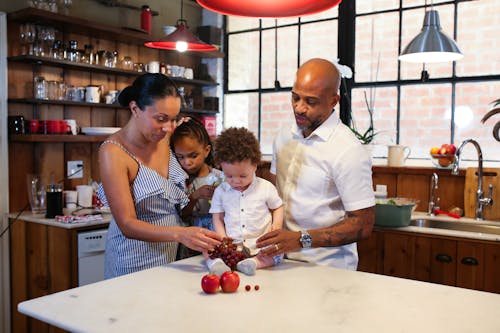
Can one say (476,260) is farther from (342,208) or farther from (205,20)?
(205,20)

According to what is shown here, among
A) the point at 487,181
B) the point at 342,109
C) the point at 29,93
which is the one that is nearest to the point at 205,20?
the point at 342,109

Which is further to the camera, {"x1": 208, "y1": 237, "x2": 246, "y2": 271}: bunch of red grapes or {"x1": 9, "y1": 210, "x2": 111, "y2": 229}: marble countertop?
{"x1": 9, "y1": 210, "x2": 111, "y2": 229}: marble countertop

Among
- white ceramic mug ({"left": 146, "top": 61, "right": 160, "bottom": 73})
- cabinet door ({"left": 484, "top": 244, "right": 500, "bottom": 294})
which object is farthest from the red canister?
cabinet door ({"left": 484, "top": 244, "right": 500, "bottom": 294})

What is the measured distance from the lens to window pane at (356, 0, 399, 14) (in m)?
4.42

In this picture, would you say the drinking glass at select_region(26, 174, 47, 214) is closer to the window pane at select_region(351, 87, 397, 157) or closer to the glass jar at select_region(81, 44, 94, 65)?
the glass jar at select_region(81, 44, 94, 65)

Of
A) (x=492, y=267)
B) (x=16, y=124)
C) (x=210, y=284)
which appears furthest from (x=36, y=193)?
(x=492, y=267)

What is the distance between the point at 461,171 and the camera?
3.59 meters

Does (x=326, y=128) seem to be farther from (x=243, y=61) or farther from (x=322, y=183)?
(x=243, y=61)

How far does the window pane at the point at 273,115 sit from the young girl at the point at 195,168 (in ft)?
9.28

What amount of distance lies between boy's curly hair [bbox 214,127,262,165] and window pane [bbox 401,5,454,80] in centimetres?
263

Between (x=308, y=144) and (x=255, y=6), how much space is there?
0.59 m

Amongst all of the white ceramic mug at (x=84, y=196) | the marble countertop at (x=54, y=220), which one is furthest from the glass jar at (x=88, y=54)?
the marble countertop at (x=54, y=220)

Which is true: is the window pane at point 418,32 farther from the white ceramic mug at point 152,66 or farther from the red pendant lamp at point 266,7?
the red pendant lamp at point 266,7

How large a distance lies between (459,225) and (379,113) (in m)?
1.37
